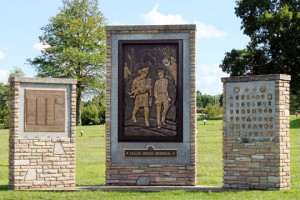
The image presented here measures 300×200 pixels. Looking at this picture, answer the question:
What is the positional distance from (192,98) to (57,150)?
3987 mm

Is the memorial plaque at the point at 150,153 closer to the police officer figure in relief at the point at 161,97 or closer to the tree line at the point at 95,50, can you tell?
the police officer figure in relief at the point at 161,97

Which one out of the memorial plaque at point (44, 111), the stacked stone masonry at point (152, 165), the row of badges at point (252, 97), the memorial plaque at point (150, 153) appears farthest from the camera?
the memorial plaque at point (150, 153)

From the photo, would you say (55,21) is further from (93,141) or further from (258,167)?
(258,167)

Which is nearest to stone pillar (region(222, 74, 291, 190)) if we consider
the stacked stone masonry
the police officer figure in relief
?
the stacked stone masonry

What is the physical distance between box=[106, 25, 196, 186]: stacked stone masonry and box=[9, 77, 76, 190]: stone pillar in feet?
3.57

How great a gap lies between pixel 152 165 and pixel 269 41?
24.9 meters

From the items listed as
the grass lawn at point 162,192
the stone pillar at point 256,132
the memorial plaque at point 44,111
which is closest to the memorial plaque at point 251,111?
the stone pillar at point 256,132

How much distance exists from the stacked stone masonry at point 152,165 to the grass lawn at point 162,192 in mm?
1115

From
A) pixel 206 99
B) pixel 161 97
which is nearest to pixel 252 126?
pixel 161 97

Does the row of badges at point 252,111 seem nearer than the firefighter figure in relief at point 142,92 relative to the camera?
Yes

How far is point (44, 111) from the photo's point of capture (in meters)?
15.4

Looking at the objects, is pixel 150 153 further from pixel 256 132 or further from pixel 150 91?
pixel 256 132

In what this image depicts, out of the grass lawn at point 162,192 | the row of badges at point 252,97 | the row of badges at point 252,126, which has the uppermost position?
the row of badges at point 252,97

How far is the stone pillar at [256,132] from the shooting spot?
14.7 metres
